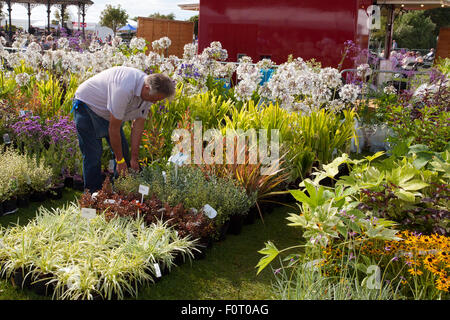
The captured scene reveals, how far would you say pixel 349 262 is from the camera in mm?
2709

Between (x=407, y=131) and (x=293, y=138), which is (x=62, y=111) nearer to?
(x=293, y=138)

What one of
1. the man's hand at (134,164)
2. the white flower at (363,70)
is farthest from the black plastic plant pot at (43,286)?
the white flower at (363,70)

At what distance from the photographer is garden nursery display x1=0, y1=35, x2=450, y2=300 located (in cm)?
272

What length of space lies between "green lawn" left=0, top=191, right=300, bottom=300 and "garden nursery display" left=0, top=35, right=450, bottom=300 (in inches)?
2.8

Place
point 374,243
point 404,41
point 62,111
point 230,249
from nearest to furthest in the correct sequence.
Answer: point 374,243
point 230,249
point 62,111
point 404,41

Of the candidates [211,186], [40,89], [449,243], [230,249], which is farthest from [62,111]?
[449,243]

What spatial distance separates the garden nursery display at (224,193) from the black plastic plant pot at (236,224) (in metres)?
0.01

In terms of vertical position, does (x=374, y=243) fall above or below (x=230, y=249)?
above

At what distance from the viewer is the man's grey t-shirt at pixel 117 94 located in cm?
372

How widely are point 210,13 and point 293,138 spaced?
21.3 feet

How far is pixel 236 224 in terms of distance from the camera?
3.94 meters

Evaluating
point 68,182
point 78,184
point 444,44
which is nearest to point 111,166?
point 78,184

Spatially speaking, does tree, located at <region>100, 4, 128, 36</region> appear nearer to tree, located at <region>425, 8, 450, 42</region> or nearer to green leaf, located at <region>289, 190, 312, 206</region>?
tree, located at <region>425, 8, 450, 42</region>

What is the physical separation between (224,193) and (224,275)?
33.2 inches
